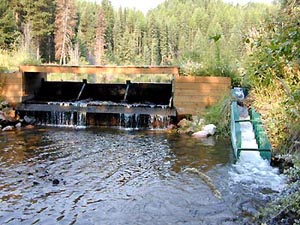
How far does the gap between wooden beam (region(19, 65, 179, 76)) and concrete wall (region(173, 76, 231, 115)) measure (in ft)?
1.29

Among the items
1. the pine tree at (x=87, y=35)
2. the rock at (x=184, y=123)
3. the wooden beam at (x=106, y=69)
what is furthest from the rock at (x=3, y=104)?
the pine tree at (x=87, y=35)

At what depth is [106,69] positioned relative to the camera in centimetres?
1042

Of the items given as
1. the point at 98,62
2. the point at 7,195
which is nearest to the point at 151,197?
the point at 7,195

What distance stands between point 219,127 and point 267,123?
2167mm

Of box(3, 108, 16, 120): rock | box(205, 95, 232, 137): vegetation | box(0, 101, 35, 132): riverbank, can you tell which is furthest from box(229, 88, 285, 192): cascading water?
box(3, 108, 16, 120): rock

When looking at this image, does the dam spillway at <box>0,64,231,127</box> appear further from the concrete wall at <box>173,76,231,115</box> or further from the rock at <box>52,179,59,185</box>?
the rock at <box>52,179,59,185</box>

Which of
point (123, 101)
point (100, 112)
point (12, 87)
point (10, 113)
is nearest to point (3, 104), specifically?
point (10, 113)

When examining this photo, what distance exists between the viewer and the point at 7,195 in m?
4.61

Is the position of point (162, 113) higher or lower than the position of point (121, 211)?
higher

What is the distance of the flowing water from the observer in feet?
13.2

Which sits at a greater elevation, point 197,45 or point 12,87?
point 197,45

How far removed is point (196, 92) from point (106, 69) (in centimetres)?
253

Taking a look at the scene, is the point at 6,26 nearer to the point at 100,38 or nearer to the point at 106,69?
the point at 106,69

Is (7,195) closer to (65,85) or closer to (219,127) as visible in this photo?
(219,127)
